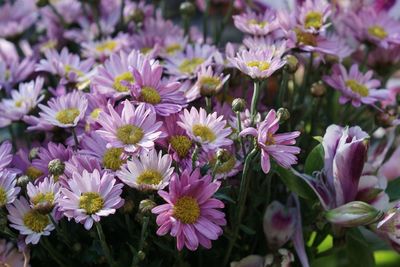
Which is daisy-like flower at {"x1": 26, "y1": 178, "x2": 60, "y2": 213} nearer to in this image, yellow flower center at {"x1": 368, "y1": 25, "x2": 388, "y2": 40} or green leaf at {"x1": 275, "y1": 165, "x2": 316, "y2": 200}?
→ green leaf at {"x1": 275, "y1": 165, "x2": 316, "y2": 200}

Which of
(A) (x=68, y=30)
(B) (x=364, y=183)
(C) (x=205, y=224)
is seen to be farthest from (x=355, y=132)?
(A) (x=68, y=30)

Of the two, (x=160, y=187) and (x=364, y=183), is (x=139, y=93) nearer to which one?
(x=160, y=187)

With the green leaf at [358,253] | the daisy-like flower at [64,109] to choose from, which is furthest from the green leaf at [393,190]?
the daisy-like flower at [64,109]

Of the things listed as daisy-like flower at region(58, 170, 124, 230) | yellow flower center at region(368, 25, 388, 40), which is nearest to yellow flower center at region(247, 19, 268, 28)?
yellow flower center at region(368, 25, 388, 40)

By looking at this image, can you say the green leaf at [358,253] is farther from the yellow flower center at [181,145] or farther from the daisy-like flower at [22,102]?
the daisy-like flower at [22,102]

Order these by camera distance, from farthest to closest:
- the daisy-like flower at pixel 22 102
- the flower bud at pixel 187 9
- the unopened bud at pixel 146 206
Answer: the flower bud at pixel 187 9
the daisy-like flower at pixel 22 102
the unopened bud at pixel 146 206

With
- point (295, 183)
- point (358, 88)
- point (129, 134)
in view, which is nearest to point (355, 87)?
point (358, 88)

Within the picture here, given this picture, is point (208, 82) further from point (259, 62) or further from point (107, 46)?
point (107, 46)
